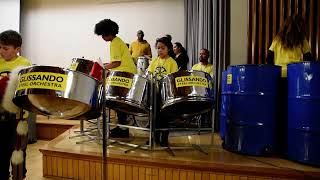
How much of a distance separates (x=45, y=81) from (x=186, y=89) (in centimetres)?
96

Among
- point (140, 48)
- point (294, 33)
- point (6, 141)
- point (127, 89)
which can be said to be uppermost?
point (140, 48)

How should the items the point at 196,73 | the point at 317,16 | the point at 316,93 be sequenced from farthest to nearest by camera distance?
the point at 317,16 < the point at 196,73 < the point at 316,93

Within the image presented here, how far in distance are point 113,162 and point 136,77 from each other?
21.9 inches

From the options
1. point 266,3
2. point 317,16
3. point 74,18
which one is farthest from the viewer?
point 74,18

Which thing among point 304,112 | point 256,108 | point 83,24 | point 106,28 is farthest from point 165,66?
point 83,24

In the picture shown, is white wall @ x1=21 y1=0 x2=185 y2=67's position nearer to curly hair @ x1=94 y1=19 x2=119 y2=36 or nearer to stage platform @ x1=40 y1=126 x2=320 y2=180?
curly hair @ x1=94 y1=19 x2=119 y2=36

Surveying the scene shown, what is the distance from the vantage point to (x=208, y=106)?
1986 mm

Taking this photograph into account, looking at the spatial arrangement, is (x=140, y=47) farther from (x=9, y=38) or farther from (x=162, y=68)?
(x=9, y=38)

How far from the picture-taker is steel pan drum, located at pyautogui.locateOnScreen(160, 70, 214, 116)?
5.90 feet

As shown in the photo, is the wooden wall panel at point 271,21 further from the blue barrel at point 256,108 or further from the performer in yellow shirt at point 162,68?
the blue barrel at point 256,108

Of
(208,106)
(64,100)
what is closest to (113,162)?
(208,106)

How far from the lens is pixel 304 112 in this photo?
66.7 inches

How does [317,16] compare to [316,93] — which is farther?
[317,16]

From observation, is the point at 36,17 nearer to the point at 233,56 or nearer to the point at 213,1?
the point at 213,1
